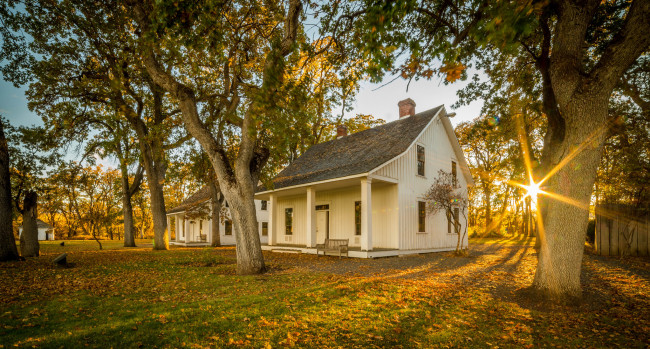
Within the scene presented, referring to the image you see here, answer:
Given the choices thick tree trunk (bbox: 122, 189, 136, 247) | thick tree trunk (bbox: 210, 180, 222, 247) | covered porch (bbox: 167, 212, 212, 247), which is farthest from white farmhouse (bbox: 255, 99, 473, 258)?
covered porch (bbox: 167, 212, 212, 247)

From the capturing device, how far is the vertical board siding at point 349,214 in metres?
14.8

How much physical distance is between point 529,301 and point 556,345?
6.89ft

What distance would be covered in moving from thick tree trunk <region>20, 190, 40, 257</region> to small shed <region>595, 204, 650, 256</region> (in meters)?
26.0

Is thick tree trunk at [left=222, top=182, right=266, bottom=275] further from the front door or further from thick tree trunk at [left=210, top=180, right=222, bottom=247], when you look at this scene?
thick tree trunk at [left=210, top=180, right=222, bottom=247]

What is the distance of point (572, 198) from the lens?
5.59m

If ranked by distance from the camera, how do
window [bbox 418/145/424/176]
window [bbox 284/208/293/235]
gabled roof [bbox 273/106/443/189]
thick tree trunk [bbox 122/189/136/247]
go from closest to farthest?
gabled roof [bbox 273/106/443/189] < window [bbox 418/145/424/176] < window [bbox 284/208/293/235] < thick tree trunk [bbox 122/189/136/247]

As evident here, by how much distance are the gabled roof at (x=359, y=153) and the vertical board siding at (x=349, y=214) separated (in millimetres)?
1527

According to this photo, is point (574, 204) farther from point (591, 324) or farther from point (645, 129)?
point (645, 129)

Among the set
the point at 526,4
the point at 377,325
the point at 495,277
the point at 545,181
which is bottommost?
the point at 495,277

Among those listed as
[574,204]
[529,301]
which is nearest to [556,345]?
[529,301]

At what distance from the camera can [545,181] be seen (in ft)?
20.0

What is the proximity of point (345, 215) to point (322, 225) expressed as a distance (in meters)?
1.86

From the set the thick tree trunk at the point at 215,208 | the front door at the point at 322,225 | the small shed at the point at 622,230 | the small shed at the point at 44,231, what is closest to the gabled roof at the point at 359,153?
the front door at the point at 322,225

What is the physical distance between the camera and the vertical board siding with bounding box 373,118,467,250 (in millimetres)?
14625
